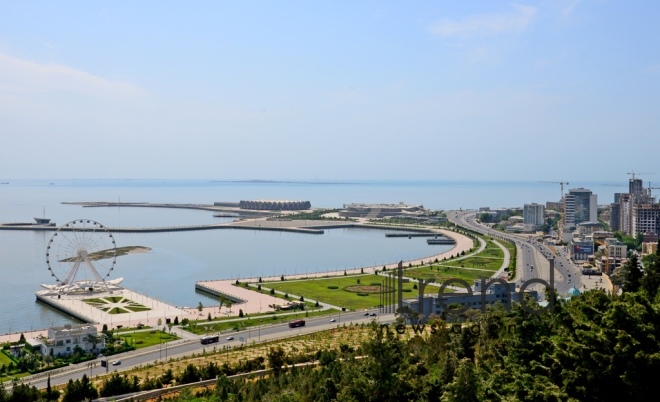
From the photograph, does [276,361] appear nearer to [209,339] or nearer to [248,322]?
[209,339]

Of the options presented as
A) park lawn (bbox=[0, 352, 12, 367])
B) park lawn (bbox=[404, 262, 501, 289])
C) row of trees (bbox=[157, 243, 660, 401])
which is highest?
row of trees (bbox=[157, 243, 660, 401])

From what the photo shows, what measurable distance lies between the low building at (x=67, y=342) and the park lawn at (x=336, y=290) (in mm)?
8850

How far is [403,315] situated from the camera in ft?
59.9

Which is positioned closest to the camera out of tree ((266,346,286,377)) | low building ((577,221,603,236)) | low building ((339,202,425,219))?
tree ((266,346,286,377))

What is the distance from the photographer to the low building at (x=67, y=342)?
15555mm

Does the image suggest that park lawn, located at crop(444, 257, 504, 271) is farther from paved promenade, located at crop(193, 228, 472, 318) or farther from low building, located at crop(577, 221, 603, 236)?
low building, located at crop(577, 221, 603, 236)

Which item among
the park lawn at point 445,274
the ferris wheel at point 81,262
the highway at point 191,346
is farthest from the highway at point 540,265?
the ferris wheel at point 81,262

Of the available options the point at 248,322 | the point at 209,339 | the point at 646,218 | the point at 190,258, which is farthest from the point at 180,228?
the point at 209,339

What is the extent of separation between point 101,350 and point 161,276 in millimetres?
13887

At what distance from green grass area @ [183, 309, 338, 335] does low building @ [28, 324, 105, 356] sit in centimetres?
309

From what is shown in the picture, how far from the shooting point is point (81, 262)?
87.2 ft

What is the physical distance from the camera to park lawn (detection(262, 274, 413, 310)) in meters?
22.6

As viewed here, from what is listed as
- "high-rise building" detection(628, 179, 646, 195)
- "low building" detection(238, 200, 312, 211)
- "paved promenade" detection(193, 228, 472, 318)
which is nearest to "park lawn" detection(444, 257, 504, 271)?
"paved promenade" detection(193, 228, 472, 318)

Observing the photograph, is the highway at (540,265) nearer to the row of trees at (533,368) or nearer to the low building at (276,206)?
the row of trees at (533,368)
